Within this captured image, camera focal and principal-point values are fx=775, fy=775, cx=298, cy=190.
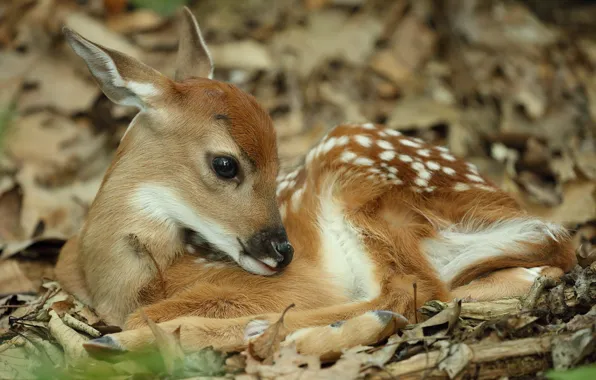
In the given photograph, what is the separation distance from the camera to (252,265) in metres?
3.50

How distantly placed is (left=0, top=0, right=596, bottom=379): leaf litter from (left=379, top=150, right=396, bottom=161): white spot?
84cm

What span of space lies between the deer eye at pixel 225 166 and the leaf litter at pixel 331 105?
0.75 m

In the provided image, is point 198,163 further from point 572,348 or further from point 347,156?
point 572,348

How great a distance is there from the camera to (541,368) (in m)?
2.91

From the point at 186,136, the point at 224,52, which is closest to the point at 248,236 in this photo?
the point at 186,136

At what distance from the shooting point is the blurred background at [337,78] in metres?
5.82

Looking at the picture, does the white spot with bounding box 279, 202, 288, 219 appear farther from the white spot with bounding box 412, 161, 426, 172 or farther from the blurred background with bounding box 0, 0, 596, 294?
the blurred background with bounding box 0, 0, 596, 294

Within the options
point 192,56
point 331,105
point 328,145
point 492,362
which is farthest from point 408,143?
point 331,105

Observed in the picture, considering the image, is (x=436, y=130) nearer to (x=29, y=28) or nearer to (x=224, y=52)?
(x=224, y=52)

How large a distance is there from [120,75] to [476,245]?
1.88m

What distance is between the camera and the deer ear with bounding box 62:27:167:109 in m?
3.54

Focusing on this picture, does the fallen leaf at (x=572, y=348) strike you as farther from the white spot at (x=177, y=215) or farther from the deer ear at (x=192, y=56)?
the deer ear at (x=192, y=56)

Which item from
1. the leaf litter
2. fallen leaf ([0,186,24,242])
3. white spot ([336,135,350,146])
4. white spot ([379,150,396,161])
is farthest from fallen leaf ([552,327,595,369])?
fallen leaf ([0,186,24,242])

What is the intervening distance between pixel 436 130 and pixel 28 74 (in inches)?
135
